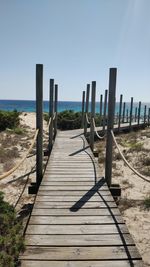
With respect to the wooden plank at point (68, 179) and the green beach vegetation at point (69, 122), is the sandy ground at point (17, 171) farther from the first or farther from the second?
A: the green beach vegetation at point (69, 122)

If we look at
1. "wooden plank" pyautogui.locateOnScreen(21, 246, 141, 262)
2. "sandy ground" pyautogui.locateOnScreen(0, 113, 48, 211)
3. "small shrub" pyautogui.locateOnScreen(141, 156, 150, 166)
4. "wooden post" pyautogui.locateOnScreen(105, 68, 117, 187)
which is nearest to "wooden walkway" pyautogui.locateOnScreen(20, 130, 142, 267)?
"wooden plank" pyautogui.locateOnScreen(21, 246, 141, 262)

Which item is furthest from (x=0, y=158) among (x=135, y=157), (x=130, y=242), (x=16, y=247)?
(x=130, y=242)

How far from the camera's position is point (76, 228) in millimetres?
3979

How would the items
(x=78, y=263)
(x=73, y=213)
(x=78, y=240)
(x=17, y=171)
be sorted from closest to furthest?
(x=78, y=263) < (x=78, y=240) < (x=73, y=213) < (x=17, y=171)

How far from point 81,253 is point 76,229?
0.58 meters

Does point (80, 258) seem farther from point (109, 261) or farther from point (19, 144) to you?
point (19, 144)

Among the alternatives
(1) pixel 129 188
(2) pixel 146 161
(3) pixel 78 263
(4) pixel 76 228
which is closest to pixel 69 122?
(2) pixel 146 161

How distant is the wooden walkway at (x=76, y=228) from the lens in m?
3.27

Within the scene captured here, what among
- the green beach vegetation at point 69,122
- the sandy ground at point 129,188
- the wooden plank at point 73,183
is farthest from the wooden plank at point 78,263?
the green beach vegetation at point 69,122

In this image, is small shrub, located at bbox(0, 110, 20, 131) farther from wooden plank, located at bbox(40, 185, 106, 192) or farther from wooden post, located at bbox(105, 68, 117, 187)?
wooden plank, located at bbox(40, 185, 106, 192)

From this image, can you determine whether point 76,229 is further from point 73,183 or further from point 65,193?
point 73,183

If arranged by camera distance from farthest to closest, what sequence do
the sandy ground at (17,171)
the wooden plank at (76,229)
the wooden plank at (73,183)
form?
the sandy ground at (17,171) < the wooden plank at (73,183) < the wooden plank at (76,229)

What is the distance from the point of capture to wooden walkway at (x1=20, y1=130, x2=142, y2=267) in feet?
10.7

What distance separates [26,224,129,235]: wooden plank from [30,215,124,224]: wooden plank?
0.38 ft
